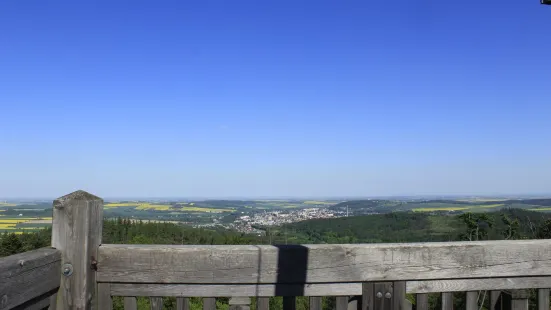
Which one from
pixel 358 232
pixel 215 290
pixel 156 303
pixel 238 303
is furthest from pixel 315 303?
pixel 358 232

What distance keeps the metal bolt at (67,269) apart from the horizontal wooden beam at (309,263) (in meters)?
0.14

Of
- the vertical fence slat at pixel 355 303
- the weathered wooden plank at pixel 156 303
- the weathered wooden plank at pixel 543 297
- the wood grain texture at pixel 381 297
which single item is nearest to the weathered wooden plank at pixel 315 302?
the vertical fence slat at pixel 355 303

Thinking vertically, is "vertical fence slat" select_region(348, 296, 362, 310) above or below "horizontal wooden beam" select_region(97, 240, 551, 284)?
below

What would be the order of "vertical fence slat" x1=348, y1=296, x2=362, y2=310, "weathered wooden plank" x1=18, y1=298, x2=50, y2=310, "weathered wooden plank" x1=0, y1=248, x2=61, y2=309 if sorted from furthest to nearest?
"vertical fence slat" x1=348, y1=296, x2=362, y2=310, "weathered wooden plank" x1=18, y1=298, x2=50, y2=310, "weathered wooden plank" x1=0, y1=248, x2=61, y2=309

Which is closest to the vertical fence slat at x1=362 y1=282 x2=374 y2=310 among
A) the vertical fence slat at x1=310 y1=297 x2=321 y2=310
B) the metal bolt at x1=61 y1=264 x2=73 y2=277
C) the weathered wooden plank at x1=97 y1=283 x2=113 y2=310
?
the vertical fence slat at x1=310 y1=297 x2=321 y2=310

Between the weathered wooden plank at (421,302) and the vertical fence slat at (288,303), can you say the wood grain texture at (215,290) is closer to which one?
the vertical fence slat at (288,303)

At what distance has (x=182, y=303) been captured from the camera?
7.62ft

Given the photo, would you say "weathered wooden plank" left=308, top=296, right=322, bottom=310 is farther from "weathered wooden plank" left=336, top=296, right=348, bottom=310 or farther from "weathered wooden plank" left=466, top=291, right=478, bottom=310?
"weathered wooden plank" left=466, top=291, right=478, bottom=310

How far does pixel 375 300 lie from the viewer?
7.72 feet

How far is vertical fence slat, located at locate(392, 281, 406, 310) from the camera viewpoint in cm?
235

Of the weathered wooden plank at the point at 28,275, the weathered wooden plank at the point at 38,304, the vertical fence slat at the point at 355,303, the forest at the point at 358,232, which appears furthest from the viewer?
the forest at the point at 358,232

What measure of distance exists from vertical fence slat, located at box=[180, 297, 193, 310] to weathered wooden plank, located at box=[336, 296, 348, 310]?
79cm

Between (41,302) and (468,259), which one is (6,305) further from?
(468,259)

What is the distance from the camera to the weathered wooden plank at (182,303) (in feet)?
7.55
